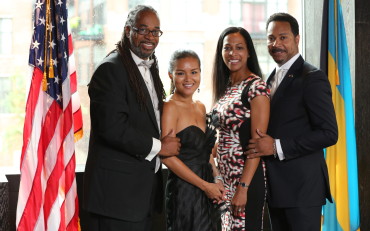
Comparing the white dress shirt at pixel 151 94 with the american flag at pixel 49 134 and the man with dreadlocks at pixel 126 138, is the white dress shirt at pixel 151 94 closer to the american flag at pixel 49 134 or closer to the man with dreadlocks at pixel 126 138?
the man with dreadlocks at pixel 126 138

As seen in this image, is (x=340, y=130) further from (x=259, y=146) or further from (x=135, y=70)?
(x=135, y=70)

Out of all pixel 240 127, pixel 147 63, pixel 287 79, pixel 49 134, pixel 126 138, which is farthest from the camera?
pixel 49 134

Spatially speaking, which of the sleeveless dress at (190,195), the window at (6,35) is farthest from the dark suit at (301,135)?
the window at (6,35)

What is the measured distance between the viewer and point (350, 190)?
4.58m

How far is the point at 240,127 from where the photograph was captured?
3.33 metres

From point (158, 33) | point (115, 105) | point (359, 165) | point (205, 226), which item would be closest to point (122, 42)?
point (158, 33)

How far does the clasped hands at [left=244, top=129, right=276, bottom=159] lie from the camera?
10.8ft

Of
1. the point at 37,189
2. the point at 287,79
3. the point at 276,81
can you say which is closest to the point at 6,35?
the point at 37,189

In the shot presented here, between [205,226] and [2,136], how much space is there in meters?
2.35

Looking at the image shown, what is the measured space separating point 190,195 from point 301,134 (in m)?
0.76

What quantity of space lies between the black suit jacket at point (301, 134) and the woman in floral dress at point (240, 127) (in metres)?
0.13

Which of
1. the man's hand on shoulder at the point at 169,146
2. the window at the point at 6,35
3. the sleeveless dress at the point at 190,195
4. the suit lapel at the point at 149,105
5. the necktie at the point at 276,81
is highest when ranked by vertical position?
the window at the point at 6,35

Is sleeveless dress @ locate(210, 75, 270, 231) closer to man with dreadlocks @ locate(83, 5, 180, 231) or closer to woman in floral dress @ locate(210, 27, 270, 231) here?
woman in floral dress @ locate(210, 27, 270, 231)

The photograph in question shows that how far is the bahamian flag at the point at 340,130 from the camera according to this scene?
4559 mm
